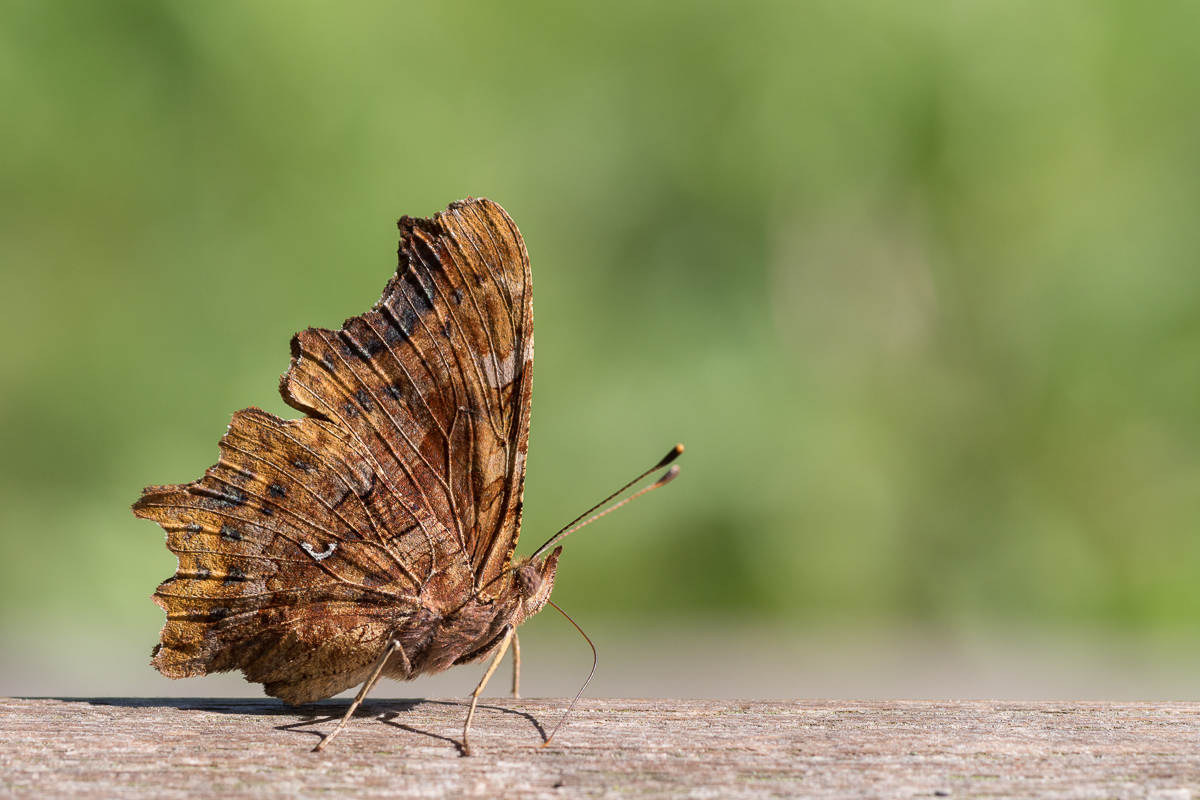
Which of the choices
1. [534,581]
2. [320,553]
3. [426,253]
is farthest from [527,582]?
[426,253]

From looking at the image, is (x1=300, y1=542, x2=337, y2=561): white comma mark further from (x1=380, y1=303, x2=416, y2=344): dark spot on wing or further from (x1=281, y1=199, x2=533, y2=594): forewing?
(x1=380, y1=303, x2=416, y2=344): dark spot on wing

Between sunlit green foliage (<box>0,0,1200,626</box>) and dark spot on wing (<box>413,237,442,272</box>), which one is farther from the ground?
sunlit green foliage (<box>0,0,1200,626</box>)

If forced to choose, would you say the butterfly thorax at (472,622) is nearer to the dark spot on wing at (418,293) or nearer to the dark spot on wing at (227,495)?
the dark spot on wing at (227,495)

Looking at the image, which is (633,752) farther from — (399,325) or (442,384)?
(399,325)

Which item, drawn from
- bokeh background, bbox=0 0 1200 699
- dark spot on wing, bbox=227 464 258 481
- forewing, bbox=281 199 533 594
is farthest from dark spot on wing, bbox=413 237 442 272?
bokeh background, bbox=0 0 1200 699

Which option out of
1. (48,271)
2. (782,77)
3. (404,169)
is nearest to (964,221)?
(782,77)

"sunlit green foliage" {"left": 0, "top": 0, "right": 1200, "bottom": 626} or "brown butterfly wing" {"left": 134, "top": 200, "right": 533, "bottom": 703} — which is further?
"sunlit green foliage" {"left": 0, "top": 0, "right": 1200, "bottom": 626}

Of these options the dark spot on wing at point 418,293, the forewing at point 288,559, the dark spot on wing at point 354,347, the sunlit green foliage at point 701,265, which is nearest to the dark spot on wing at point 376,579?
the forewing at point 288,559
